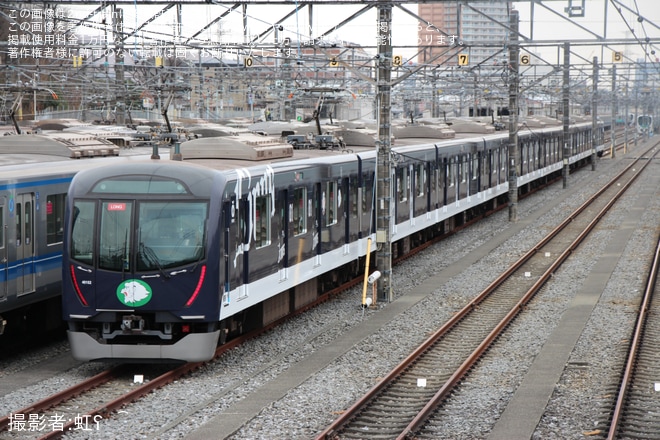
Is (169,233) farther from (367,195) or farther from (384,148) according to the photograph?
(367,195)

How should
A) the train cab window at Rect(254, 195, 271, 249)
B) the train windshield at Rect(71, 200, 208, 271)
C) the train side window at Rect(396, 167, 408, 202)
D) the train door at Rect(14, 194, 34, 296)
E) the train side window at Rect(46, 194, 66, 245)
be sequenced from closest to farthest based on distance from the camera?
the train windshield at Rect(71, 200, 208, 271) → the train door at Rect(14, 194, 34, 296) → the train cab window at Rect(254, 195, 271, 249) → the train side window at Rect(46, 194, 66, 245) → the train side window at Rect(396, 167, 408, 202)

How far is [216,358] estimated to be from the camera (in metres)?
13.7

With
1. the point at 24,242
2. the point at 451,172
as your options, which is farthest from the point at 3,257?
the point at 451,172

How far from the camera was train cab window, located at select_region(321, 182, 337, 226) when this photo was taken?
17062mm

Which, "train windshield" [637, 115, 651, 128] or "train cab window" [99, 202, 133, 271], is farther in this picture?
"train windshield" [637, 115, 651, 128]

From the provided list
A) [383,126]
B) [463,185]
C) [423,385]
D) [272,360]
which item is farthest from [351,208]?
[463,185]

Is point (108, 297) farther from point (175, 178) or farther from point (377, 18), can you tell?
point (377, 18)

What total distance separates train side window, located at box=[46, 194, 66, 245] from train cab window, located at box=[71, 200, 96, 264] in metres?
1.76

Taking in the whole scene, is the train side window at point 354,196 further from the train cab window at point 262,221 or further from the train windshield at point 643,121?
the train windshield at point 643,121

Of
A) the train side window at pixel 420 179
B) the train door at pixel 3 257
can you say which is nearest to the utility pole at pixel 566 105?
the train side window at pixel 420 179

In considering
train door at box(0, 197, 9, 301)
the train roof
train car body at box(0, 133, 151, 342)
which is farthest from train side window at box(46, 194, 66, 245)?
the train roof

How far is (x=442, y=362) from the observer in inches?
547

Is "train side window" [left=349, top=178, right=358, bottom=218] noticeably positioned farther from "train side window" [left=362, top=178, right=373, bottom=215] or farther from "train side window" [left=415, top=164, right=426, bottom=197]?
"train side window" [left=415, top=164, right=426, bottom=197]

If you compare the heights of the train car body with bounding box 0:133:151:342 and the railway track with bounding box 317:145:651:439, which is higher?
the train car body with bounding box 0:133:151:342
